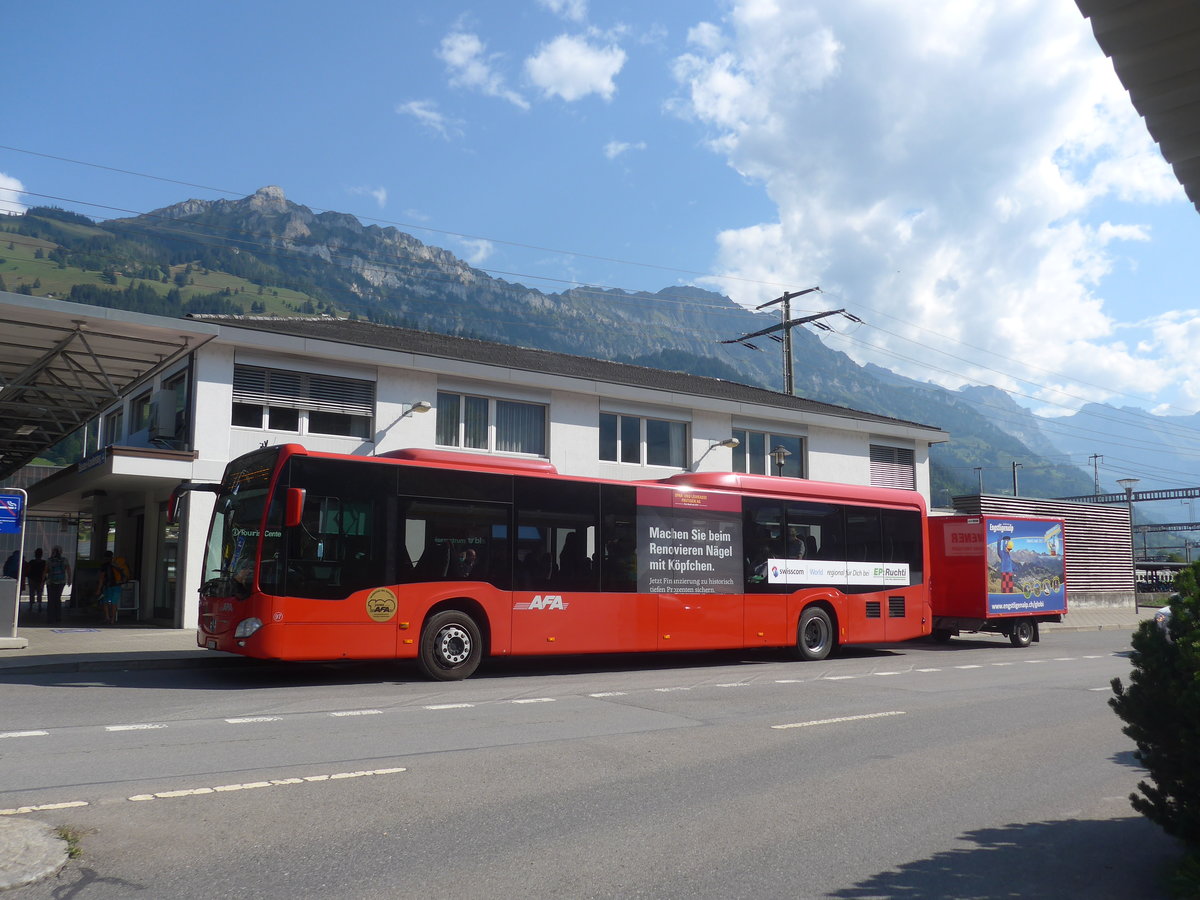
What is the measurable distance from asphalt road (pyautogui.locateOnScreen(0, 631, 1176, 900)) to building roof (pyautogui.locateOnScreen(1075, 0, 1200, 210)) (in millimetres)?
3719

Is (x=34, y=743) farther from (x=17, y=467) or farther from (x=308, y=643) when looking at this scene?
(x=17, y=467)

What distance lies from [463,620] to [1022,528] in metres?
15.1

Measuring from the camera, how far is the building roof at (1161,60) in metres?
3.72

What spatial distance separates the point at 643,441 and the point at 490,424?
16.4ft

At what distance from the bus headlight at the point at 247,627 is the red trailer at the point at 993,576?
15918mm

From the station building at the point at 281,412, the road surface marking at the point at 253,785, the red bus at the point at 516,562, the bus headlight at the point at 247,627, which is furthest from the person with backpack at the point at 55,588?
the road surface marking at the point at 253,785

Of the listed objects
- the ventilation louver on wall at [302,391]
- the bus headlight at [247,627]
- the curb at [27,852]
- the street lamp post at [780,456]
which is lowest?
the curb at [27,852]

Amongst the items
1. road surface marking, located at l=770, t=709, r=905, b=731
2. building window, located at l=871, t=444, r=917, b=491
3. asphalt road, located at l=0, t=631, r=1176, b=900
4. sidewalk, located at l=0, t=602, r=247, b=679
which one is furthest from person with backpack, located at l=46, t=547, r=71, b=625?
building window, located at l=871, t=444, r=917, b=491

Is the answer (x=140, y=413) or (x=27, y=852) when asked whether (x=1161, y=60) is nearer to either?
(x=27, y=852)

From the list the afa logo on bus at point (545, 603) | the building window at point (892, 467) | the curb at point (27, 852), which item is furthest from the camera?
the building window at point (892, 467)

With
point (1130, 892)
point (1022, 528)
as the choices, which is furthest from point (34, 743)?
point (1022, 528)

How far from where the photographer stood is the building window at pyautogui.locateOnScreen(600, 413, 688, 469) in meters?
26.3

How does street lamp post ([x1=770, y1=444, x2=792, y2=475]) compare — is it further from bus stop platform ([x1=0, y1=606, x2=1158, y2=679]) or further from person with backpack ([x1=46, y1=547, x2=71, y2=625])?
person with backpack ([x1=46, y1=547, x2=71, y2=625])

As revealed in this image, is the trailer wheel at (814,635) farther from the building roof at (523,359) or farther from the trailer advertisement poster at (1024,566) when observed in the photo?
the building roof at (523,359)
